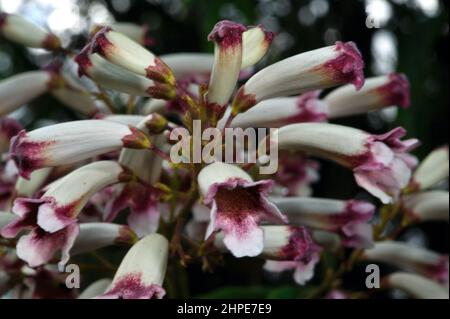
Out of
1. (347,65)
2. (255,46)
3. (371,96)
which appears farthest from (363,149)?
(371,96)

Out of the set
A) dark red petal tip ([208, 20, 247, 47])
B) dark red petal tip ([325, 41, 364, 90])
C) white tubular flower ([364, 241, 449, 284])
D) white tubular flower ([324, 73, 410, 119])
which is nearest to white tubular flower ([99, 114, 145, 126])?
dark red petal tip ([208, 20, 247, 47])

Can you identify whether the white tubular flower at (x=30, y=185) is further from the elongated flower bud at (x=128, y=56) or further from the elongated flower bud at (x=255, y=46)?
the elongated flower bud at (x=255, y=46)

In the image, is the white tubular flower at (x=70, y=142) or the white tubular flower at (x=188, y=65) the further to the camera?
the white tubular flower at (x=188, y=65)

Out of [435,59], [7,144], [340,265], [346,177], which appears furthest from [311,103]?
[435,59]

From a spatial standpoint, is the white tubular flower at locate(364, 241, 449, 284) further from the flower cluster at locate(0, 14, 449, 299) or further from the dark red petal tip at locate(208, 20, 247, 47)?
the dark red petal tip at locate(208, 20, 247, 47)

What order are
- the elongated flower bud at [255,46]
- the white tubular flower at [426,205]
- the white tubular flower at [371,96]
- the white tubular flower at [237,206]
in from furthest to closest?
the white tubular flower at [426,205] → the white tubular flower at [371,96] → the elongated flower bud at [255,46] → the white tubular flower at [237,206]

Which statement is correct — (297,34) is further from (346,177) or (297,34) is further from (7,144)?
(7,144)

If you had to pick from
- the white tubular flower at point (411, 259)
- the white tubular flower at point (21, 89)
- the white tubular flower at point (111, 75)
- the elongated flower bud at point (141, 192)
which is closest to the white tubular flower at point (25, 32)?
the white tubular flower at point (21, 89)
